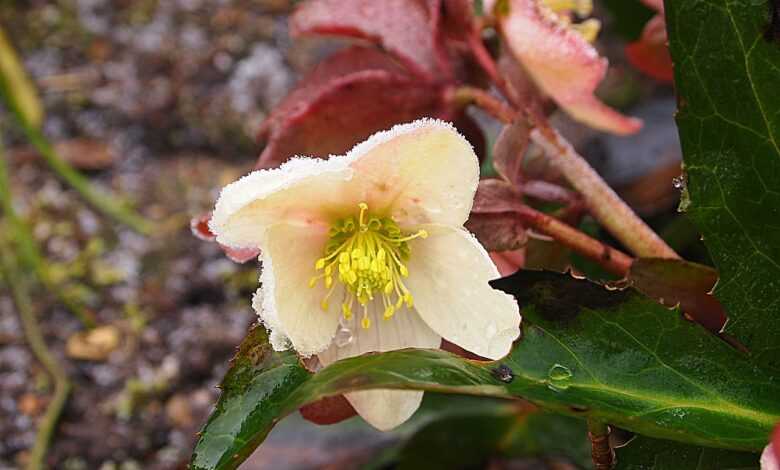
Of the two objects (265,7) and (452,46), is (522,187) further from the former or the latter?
(265,7)

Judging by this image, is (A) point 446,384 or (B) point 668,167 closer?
(A) point 446,384

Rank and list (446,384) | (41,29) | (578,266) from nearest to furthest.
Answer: (446,384), (578,266), (41,29)

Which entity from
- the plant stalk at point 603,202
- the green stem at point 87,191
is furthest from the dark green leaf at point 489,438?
the green stem at point 87,191

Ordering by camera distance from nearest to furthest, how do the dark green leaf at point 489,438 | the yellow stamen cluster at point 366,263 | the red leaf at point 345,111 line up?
the yellow stamen cluster at point 366,263 → the red leaf at point 345,111 → the dark green leaf at point 489,438

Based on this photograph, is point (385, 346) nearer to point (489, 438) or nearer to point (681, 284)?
point (681, 284)

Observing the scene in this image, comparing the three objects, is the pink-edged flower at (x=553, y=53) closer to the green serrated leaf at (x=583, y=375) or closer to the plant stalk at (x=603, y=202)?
the plant stalk at (x=603, y=202)

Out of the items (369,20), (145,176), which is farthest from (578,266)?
(145,176)
